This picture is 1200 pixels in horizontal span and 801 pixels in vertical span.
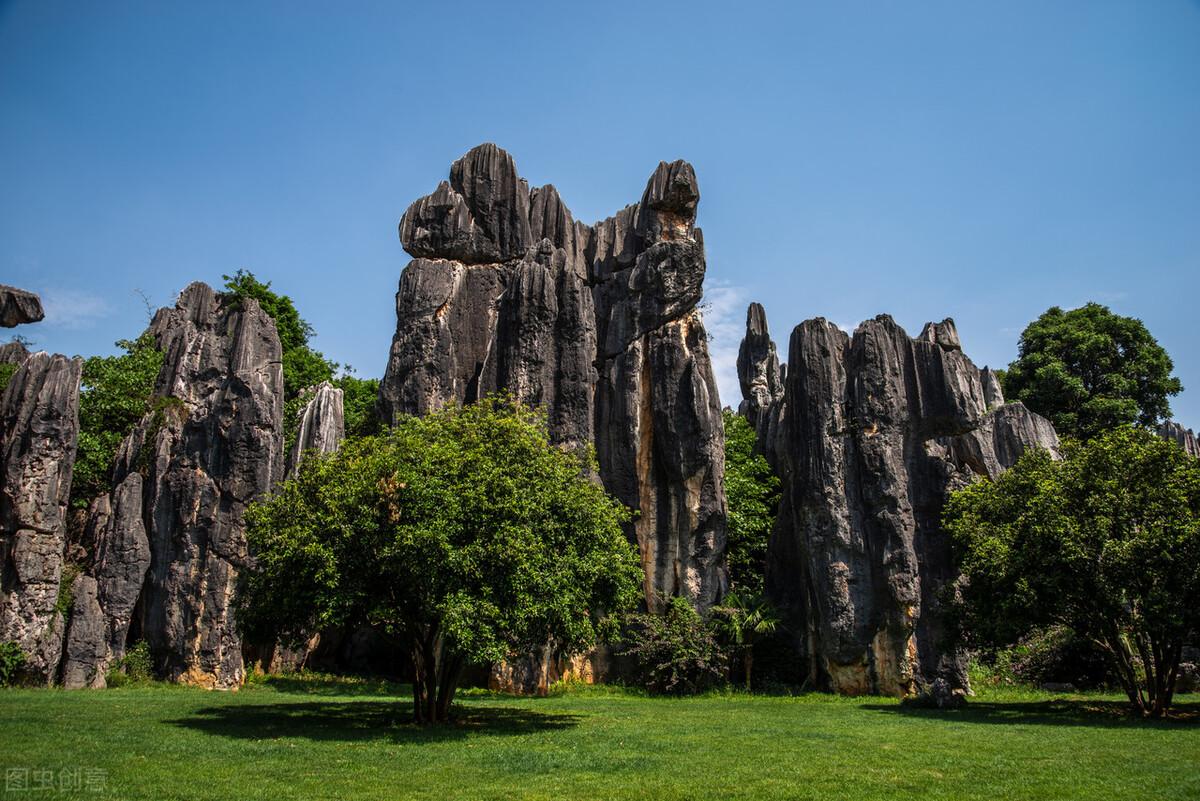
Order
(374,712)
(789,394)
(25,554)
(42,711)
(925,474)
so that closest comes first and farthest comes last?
(42,711)
(374,712)
(25,554)
(925,474)
(789,394)

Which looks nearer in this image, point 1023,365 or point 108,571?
point 108,571

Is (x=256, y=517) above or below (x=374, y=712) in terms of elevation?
above

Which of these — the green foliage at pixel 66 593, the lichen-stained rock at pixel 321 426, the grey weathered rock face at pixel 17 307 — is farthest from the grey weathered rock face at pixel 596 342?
the grey weathered rock face at pixel 17 307

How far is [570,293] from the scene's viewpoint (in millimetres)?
39156

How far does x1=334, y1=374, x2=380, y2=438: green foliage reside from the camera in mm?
42656

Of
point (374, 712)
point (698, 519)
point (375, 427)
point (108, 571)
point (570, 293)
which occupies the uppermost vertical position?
point (570, 293)

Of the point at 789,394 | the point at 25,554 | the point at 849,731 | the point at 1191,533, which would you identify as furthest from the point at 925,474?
the point at 25,554

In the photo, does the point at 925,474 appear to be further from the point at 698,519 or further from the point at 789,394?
the point at 698,519

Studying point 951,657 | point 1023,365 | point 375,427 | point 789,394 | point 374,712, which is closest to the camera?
point 374,712

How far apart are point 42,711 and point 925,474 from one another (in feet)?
99.4

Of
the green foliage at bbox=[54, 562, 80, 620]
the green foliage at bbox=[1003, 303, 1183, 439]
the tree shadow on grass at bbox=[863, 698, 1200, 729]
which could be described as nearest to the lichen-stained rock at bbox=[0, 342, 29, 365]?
the green foliage at bbox=[54, 562, 80, 620]

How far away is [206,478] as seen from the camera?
33562mm

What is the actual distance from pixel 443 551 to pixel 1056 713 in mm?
19148

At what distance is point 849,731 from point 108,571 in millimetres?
27249
